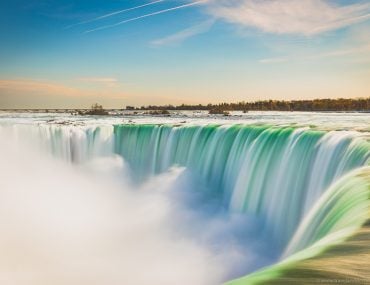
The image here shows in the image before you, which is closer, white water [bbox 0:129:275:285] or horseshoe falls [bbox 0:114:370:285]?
horseshoe falls [bbox 0:114:370:285]

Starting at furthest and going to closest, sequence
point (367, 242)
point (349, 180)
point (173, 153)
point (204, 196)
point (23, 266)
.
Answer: point (173, 153), point (204, 196), point (23, 266), point (349, 180), point (367, 242)

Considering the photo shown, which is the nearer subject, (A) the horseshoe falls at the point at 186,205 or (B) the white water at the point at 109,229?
(A) the horseshoe falls at the point at 186,205

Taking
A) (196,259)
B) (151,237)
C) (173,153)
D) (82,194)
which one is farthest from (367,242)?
(82,194)

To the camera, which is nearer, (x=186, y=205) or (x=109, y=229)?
(x=109, y=229)

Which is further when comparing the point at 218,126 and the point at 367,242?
the point at 218,126

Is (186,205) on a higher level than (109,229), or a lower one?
higher

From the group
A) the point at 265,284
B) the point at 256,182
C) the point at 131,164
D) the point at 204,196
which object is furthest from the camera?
the point at 131,164

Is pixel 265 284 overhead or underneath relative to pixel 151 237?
overhead

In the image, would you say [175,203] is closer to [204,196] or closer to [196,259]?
[204,196]
